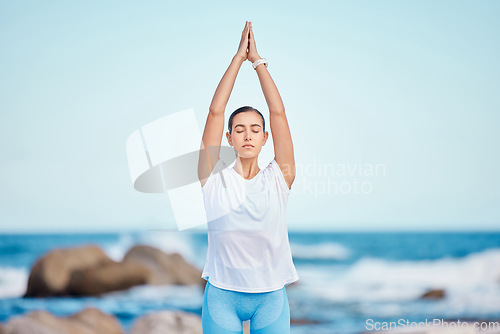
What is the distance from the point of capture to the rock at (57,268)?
6070 millimetres

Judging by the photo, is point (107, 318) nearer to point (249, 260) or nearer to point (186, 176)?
point (186, 176)

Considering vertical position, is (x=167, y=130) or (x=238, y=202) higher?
(x=167, y=130)

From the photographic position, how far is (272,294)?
67.2 inches

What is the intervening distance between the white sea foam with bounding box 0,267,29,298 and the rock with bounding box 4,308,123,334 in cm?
201

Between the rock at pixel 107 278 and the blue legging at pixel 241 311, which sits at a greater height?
the rock at pixel 107 278

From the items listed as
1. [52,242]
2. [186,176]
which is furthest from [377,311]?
[52,242]

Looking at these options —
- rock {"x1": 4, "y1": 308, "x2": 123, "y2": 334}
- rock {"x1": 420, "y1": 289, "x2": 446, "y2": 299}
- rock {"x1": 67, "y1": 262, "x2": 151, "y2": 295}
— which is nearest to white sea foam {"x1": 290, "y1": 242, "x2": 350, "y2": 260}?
rock {"x1": 420, "y1": 289, "x2": 446, "y2": 299}

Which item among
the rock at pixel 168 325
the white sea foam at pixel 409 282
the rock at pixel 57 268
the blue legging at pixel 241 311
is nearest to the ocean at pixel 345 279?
the white sea foam at pixel 409 282

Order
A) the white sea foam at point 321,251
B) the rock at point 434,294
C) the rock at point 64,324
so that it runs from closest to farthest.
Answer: the rock at point 64,324 → the rock at point 434,294 → the white sea foam at point 321,251

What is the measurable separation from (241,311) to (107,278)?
4.98m

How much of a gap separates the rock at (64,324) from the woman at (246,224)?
3.28m

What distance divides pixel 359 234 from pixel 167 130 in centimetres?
803

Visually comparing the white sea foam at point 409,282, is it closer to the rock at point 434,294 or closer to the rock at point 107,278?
the rock at point 434,294

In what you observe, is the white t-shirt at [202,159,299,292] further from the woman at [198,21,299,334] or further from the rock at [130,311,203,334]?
the rock at [130,311,203,334]
